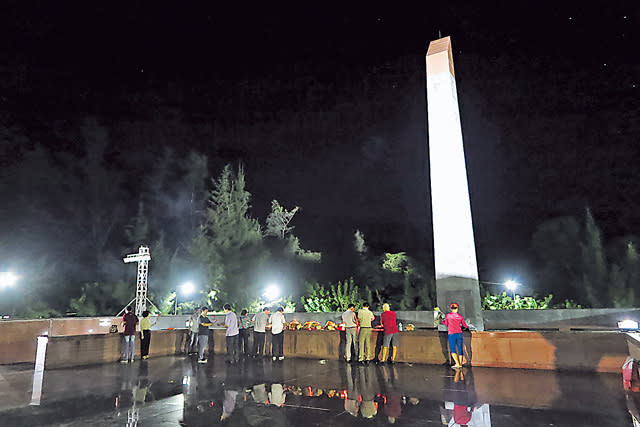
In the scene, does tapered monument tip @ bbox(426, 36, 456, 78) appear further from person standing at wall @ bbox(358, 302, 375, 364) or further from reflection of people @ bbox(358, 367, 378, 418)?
reflection of people @ bbox(358, 367, 378, 418)

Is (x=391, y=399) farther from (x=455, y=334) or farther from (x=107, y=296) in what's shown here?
(x=107, y=296)

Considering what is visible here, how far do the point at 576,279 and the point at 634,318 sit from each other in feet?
65.9

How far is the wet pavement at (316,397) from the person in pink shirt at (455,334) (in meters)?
0.34

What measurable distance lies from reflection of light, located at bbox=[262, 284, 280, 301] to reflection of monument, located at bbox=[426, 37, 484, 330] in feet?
79.4

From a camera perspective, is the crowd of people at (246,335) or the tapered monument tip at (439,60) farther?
the tapered monument tip at (439,60)

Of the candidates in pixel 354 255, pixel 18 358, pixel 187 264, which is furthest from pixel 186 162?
pixel 18 358

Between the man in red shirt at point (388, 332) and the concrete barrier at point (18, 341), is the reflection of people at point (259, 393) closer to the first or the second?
the man in red shirt at point (388, 332)

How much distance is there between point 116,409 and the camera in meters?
6.39

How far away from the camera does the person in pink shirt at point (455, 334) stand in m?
9.83

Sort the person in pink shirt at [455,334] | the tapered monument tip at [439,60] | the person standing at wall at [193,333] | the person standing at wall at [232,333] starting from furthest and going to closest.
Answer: the tapered monument tip at [439,60], the person standing at wall at [193,333], the person standing at wall at [232,333], the person in pink shirt at [455,334]

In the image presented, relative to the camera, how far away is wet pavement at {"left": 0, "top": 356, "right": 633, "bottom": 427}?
18.4 feet

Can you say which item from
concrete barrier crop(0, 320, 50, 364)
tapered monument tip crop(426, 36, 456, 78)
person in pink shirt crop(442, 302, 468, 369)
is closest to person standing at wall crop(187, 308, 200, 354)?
concrete barrier crop(0, 320, 50, 364)

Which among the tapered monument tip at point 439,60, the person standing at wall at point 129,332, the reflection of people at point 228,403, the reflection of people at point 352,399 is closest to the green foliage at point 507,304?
the tapered monument tip at point 439,60

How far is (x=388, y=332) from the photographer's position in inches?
430
